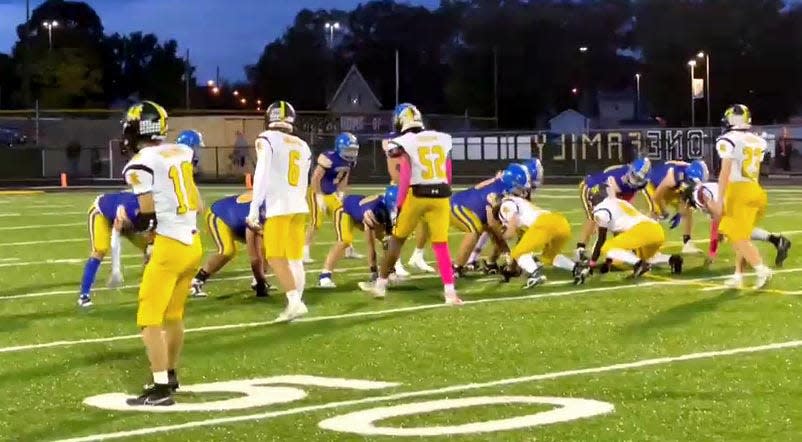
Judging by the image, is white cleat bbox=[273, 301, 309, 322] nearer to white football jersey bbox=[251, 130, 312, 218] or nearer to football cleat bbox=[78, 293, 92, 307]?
white football jersey bbox=[251, 130, 312, 218]

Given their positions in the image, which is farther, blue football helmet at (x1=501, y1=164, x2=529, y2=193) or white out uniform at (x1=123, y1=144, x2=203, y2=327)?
blue football helmet at (x1=501, y1=164, x2=529, y2=193)

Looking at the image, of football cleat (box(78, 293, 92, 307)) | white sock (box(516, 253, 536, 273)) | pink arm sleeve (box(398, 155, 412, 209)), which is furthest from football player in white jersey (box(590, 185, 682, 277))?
football cleat (box(78, 293, 92, 307))

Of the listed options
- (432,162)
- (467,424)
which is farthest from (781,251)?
(467,424)

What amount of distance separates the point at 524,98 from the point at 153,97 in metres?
24.3

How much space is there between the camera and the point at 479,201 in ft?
41.7

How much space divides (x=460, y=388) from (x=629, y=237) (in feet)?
18.0

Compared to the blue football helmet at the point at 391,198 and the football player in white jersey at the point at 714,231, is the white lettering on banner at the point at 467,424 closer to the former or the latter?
the blue football helmet at the point at 391,198

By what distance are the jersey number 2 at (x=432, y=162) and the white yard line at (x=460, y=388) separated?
3247mm

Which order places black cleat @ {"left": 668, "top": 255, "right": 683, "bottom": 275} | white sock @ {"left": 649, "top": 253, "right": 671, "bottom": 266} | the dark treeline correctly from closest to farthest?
black cleat @ {"left": 668, "top": 255, "right": 683, "bottom": 275} < white sock @ {"left": 649, "top": 253, "right": 671, "bottom": 266} < the dark treeline

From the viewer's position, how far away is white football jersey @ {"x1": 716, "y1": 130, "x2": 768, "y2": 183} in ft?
37.1

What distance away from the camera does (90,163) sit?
50.1 metres

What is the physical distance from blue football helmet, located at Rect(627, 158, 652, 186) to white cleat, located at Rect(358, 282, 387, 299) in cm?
307

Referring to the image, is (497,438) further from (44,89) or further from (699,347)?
(44,89)

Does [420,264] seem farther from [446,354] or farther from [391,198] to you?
[446,354]
